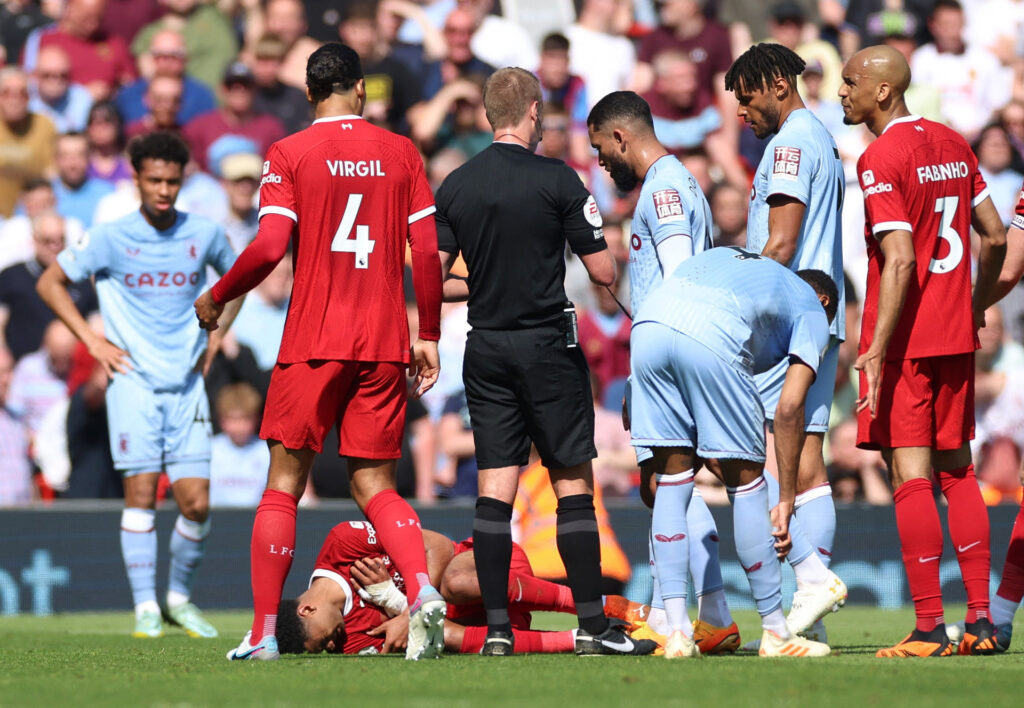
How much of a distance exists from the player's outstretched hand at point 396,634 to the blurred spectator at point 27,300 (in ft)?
23.3

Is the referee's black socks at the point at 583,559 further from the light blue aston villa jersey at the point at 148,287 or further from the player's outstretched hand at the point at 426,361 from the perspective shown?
the light blue aston villa jersey at the point at 148,287

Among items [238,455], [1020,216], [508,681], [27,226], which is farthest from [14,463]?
[1020,216]

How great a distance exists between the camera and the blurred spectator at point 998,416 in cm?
1242

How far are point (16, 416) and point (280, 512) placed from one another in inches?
274

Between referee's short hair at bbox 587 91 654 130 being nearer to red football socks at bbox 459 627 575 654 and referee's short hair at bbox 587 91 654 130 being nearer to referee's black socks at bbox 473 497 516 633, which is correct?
referee's black socks at bbox 473 497 516 633

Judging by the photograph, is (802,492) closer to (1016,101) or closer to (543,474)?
(543,474)

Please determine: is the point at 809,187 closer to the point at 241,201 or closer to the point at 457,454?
the point at 457,454

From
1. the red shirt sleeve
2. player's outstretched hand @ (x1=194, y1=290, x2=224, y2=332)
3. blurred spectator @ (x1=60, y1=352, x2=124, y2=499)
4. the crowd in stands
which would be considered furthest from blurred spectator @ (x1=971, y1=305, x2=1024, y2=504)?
player's outstretched hand @ (x1=194, y1=290, x2=224, y2=332)

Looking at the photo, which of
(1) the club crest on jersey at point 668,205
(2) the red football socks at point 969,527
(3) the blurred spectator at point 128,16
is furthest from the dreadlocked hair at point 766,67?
(3) the blurred spectator at point 128,16

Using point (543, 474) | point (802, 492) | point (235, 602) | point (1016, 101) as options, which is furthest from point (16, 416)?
point (1016, 101)

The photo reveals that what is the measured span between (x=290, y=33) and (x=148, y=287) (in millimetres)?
6439

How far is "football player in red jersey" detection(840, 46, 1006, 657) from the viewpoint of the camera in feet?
21.8

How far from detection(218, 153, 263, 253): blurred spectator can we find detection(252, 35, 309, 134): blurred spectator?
42.7 inches

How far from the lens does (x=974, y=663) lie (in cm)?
619
